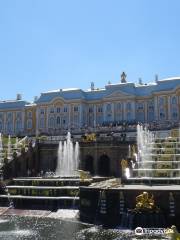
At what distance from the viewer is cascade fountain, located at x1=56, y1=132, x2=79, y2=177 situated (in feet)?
155

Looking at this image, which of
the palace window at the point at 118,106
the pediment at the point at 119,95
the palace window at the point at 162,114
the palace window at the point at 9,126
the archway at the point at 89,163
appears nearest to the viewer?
the archway at the point at 89,163

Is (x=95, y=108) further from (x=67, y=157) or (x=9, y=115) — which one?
(x=67, y=157)

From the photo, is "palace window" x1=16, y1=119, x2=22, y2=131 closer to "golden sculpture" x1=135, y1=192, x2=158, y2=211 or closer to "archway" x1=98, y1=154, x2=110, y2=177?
"archway" x1=98, y1=154, x2=110, y2=177

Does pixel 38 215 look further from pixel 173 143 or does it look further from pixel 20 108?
pixel 20 108

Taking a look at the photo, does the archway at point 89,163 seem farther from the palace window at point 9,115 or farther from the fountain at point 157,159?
the palace window at point 9,115

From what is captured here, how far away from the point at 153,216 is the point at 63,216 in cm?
802

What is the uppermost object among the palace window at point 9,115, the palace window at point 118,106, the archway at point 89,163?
the palace window at point 118,106

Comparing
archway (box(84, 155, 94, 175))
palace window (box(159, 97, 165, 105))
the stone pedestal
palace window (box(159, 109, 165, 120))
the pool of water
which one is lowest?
the pool of water

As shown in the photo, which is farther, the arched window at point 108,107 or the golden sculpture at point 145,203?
the arched window at point 108,107

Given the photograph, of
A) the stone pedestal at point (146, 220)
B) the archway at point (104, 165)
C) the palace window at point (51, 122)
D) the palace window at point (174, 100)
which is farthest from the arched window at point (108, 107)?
the stone pedestal at point (146, 220)

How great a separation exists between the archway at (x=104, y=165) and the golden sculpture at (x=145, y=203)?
24032mm

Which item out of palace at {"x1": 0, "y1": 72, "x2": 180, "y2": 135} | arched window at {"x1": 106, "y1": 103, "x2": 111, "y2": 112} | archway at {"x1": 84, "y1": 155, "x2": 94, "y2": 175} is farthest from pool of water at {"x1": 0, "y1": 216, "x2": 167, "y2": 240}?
arched window at {"x1": 106, "y1": 103, "x2": 111, "y2": 112}

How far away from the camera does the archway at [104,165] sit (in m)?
→ 47.2

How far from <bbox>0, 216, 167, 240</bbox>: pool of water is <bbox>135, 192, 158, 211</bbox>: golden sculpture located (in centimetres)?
151
